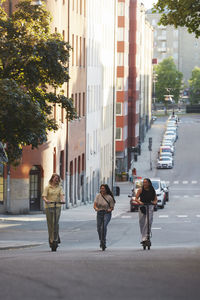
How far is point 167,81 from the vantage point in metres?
193

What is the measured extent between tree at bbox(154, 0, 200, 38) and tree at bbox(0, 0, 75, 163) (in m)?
5.74

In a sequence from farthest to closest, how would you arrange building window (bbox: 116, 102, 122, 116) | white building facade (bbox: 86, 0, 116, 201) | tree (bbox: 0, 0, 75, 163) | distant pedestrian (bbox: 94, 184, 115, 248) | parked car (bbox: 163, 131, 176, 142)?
parked car (bbox: 163, 131, 176, 142) < building window (bbox: 116, 102, 122, 116) < white building facade (bbox: 86, 0, 116, 201) < tree (bbox: 0, 0, 75, 163) < distant pedestrian (bbox: 94, 184, 115, 248)

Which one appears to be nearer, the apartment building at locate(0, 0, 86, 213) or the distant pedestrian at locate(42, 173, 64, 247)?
the distant pedestrian at locate(42, 173, 64, 247)

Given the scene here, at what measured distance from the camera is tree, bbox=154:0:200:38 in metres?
20.9

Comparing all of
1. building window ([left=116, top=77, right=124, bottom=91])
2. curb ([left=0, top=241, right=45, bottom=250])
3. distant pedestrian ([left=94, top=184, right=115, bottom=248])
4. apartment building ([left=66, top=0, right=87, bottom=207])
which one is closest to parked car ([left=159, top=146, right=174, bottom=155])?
building window ([left=116, top=77, right=124, bottom=91])

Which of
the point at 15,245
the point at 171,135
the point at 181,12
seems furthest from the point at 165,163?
the point at 181,12

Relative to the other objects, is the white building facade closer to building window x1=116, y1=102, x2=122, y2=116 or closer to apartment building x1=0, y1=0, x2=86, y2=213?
apartment building x1=0, y1=0, x2=86, y2=213

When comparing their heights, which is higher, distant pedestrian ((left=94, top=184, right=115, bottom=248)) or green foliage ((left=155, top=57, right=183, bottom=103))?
green foliage ((left=155, top=57, right=183, bottom=103))

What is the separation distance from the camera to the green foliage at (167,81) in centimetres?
19275

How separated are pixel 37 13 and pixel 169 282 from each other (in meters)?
17.3

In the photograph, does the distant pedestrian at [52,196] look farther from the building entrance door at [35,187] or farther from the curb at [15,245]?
the building entrance door at [35,187]

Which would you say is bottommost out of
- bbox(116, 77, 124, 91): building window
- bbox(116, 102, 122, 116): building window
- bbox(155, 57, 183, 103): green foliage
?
bbox(116, 102, 122, 116): building window

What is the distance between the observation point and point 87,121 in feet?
216

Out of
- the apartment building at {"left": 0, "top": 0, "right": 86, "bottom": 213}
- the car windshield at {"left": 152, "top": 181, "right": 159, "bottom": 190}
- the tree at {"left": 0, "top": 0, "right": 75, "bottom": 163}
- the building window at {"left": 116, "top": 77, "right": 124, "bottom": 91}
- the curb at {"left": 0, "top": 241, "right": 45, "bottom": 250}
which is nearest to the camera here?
the curb at {"left": 0, "top": 241, "right": 45, "bottom": 250}
